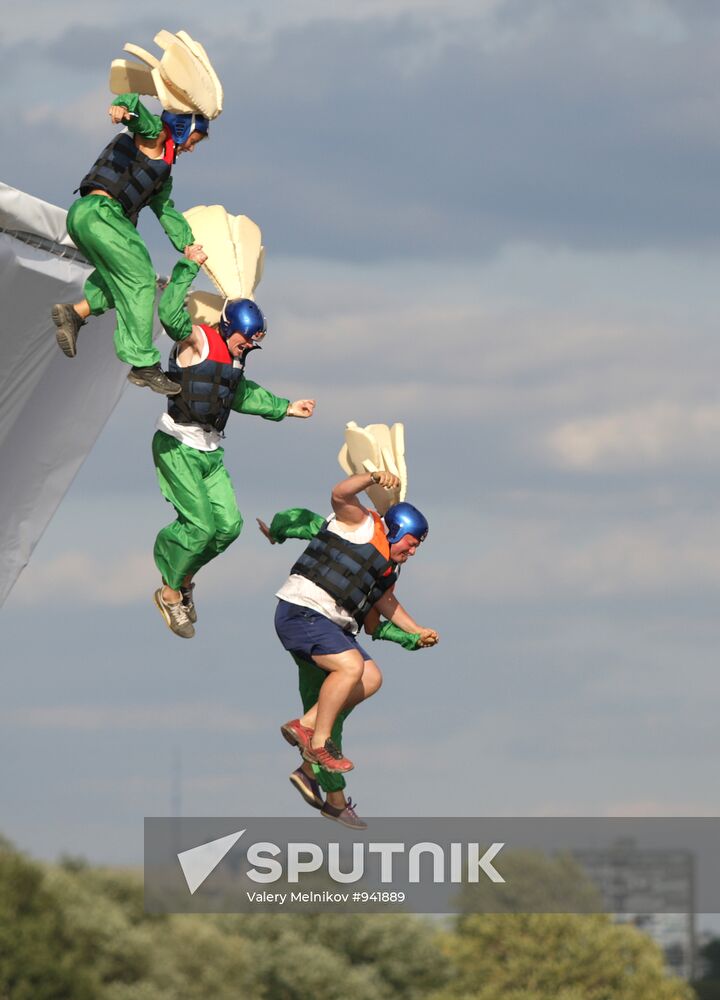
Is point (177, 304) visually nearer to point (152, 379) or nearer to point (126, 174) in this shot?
point (152, 379)

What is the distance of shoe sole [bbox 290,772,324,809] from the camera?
1021 cm

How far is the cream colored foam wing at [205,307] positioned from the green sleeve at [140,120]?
0.91 metres

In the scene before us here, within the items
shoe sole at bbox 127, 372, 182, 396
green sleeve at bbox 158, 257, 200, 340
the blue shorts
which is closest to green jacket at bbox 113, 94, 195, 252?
green sleeve at bbox 158, 257, 200, 340

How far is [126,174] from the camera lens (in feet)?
32.5

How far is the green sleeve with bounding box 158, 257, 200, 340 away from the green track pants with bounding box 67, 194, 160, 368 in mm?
128

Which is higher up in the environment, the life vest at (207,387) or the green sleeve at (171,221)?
the green sleeve at (171,221)

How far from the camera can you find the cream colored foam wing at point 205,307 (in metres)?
10.4

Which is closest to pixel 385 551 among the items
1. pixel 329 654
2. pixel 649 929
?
pixel 329 654

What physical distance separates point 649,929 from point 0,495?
2671 centimetres

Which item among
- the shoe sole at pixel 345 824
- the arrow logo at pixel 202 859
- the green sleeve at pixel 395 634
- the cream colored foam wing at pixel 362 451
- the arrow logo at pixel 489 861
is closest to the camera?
the shoe sole at pixel 345 824

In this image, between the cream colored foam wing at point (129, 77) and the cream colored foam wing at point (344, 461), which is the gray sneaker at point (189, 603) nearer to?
the cream colored foam wing at point (344, 461)

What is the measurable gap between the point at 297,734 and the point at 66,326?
2.36 meters

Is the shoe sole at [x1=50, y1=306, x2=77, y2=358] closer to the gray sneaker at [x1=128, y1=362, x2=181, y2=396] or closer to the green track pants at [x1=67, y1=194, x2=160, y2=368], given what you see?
the green track pants at [x1=67, y1=194, x2=160, y2=368]

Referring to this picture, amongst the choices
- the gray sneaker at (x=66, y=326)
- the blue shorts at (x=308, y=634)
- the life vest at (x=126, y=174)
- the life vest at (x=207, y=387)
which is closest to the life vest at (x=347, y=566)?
the blue shorts at (x=308, y=634)
